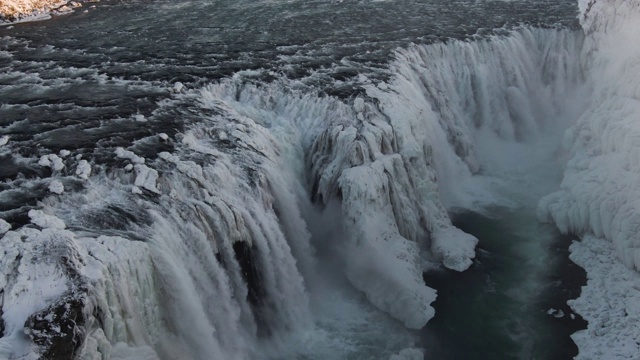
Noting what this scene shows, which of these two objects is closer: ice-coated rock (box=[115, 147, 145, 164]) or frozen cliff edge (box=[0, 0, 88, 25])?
ice-coated rock (box=[115, 147, 145, 164])

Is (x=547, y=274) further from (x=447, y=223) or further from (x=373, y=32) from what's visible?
(x=373, y=32)

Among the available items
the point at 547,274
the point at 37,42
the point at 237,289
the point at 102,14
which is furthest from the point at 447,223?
the point at 102,14

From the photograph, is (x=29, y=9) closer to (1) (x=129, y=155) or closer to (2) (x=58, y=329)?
(1) (x=129, y=155)

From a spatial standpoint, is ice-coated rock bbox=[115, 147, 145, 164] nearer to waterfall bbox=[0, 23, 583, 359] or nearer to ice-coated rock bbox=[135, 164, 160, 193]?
waterfall bbox=[0, 23, 583, 359]

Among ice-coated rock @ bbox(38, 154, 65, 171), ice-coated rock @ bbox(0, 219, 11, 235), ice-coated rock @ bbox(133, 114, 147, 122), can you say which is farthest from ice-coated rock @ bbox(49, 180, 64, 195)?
ice-coated rock @ bbox(133, 114, 147, 122)

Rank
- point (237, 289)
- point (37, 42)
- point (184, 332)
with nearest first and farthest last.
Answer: point (184, 332), point (237, 289), point (37, 42)

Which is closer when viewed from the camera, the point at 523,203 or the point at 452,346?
the point at 452,346

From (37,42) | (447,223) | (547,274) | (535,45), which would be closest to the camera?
(547,274)
